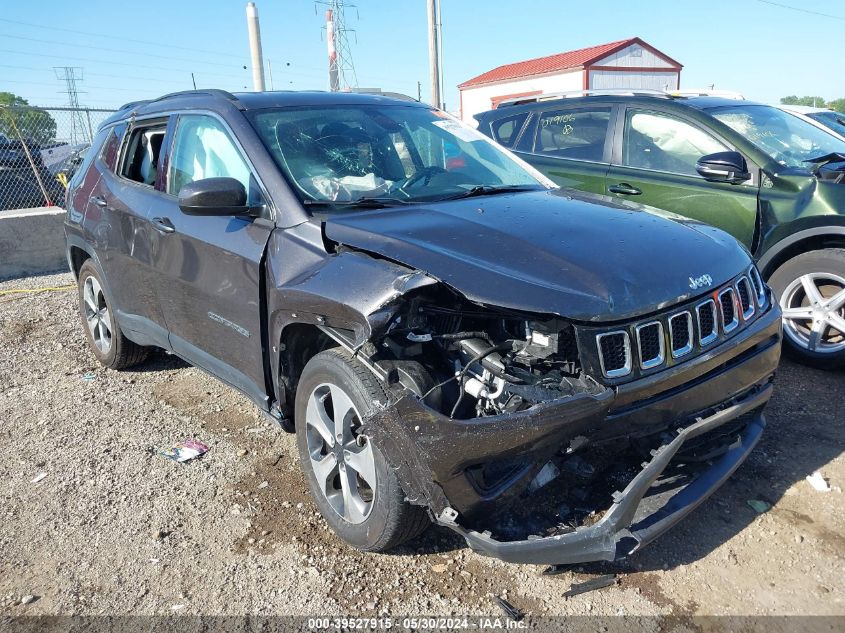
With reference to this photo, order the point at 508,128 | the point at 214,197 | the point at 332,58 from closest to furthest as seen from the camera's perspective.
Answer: the point at 214,197
the point at 508,128
the point at 332,58

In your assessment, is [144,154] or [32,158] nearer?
[144,154]

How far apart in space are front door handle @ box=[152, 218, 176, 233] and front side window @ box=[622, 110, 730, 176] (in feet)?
11.8

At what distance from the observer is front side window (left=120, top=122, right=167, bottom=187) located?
167 inches

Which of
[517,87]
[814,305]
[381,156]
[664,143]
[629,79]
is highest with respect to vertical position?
[629,79]

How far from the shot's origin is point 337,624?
2555 millimetres

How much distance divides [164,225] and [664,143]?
12.6ft

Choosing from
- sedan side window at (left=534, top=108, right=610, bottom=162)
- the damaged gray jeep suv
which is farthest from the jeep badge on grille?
sedan side window at (left=534, top=108, right=610, bottom=162)

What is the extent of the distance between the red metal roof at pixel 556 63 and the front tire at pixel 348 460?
29.4 m

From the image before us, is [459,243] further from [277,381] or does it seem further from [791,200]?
[791,200]

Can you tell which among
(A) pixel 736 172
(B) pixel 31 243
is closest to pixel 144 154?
(A) pixel 736 172

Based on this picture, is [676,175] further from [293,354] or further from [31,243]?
[31,243]

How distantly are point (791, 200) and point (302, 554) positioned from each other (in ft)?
13.0

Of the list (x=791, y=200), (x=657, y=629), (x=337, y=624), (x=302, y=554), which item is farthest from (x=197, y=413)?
(x=791, y=200)

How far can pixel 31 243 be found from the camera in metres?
9.09
